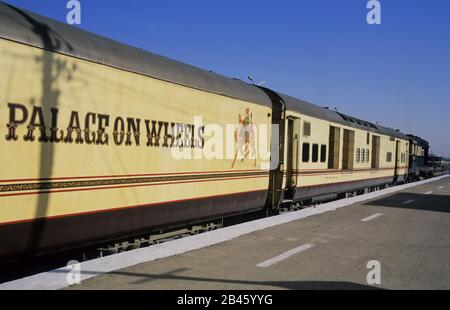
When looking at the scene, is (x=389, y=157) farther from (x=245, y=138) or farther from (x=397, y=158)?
(x=245, y=138)

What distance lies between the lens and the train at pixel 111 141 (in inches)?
225

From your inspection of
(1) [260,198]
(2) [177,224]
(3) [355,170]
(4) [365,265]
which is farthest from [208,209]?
(3) [355,170]

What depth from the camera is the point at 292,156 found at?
47.4 feet

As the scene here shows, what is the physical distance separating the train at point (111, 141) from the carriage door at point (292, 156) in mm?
932

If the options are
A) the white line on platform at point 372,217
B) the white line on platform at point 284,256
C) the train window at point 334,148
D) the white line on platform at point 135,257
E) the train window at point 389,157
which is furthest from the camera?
the train window at point 389,157

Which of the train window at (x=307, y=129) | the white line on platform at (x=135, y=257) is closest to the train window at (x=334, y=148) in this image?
the train window at (x=307, y=129)

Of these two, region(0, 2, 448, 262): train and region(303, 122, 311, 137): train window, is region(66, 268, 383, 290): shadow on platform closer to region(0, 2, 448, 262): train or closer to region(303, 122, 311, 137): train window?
region(0, 2, 448, 262): train

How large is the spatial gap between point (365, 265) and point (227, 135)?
4647mm

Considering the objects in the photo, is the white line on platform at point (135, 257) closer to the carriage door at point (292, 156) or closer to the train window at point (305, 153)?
the carriage door at point (292, 156)

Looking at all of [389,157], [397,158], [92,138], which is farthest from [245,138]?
[397,158]

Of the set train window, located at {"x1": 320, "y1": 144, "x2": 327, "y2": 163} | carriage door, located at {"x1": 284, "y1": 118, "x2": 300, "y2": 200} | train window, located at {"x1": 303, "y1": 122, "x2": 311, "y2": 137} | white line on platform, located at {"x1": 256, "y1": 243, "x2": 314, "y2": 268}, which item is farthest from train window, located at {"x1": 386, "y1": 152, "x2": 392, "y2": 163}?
white line on platform, located at {"x1": 256, "y1": 243, "x2": 314, "y2": 268}

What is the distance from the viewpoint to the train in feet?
18.7

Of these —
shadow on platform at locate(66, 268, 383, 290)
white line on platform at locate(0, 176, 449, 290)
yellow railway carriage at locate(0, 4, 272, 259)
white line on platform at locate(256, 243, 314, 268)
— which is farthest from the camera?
white line on platform at locate(256, 243, 314, 268)

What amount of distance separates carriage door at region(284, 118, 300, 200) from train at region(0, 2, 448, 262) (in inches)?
36.7
